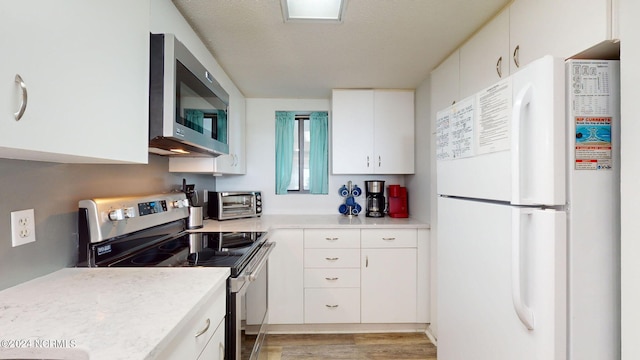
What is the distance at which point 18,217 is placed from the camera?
95 centimetres

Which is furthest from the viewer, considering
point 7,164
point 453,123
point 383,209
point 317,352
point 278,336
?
point 383,209

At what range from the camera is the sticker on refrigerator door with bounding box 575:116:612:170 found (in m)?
0.94

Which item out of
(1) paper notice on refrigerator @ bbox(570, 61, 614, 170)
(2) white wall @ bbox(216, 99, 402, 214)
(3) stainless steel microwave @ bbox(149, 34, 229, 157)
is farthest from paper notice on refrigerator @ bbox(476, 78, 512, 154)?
(2) white wall @ bbox(216, 99, 402, 214)

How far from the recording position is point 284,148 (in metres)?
3.06

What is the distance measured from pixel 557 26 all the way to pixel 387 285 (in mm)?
2009

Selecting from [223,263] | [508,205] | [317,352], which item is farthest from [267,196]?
[508,205]

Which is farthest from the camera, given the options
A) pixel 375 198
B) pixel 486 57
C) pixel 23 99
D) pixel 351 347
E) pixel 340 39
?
pixel 375 198

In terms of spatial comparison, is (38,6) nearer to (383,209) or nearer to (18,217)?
(18,217)

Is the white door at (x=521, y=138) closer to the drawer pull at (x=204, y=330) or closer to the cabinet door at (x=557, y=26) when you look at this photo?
the cabinet door at (x=557, y=26)

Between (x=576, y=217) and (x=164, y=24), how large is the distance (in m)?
1.80

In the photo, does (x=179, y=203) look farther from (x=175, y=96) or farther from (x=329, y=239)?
→ (x=329, y=239)

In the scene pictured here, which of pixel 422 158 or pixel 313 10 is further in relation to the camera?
pixel 422 158

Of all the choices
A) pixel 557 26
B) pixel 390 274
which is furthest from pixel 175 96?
pixel 390 274

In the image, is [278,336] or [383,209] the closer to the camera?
[278,336]
